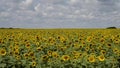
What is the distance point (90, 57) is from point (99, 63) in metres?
0.28

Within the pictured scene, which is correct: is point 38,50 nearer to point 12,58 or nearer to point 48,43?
point 48,43

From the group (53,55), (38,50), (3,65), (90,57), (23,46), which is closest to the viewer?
(3,65)

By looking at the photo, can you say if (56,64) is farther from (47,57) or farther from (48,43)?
(48,43)

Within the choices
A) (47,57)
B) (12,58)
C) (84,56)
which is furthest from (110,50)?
(12,58)

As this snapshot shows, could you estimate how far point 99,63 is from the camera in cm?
827

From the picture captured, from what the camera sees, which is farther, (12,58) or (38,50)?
(38,50)

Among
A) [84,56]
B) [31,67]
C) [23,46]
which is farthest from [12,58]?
[23,46]

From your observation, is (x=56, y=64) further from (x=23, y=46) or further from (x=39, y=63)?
(x=23, y=46)

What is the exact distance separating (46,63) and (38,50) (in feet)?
6.43

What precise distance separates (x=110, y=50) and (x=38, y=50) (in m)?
2.15

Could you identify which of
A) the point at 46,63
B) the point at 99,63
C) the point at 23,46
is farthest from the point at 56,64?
the point at 23,46

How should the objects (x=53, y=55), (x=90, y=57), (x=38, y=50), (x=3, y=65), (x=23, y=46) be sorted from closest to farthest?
1. (x=3, y=65)
2. (x=90, y=57)
3. (x=53, y=55)
4. (x=38, y=50)
5. (x=23, y=46)

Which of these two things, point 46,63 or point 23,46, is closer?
point 46,63

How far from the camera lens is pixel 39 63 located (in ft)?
27.3
